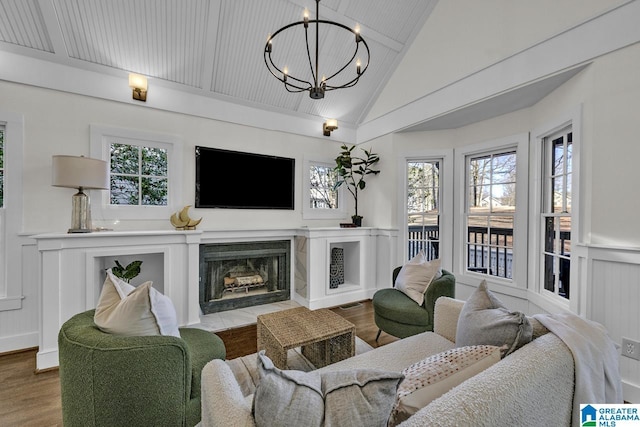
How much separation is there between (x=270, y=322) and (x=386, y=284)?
240 centimetres

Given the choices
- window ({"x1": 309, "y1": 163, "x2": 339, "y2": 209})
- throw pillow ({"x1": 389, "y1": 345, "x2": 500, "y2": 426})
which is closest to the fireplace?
window ({"x1": 309, "y1": 163, "x2": 339, "y2": 209})

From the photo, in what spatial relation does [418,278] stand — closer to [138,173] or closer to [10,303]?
[138,173]

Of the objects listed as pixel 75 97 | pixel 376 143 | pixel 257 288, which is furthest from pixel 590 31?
pixel 75 97

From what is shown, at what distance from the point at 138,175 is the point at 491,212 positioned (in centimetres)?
418

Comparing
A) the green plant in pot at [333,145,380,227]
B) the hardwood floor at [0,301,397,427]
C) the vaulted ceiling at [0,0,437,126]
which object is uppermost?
the vaulted ceiling at [0,0,437,126]

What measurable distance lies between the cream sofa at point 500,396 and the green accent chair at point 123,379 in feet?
1.45

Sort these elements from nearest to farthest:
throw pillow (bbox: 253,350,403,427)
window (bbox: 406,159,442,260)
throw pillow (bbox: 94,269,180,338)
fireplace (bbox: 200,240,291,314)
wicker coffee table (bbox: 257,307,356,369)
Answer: throw pillow (bbox: 253,350,403,427)
throw pillow (bbox: 94,269,180,338)
wicker coffee table (bbox: 257,307,356,369)
fireplace (bbox: 200,240,291,314)
window (bbox: 406,159,442,260)

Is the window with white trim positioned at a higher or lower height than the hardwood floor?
higher

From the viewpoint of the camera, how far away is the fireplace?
329 cm

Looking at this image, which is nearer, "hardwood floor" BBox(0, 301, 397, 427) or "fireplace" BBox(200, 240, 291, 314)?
"hardwood floor" BBox(0, 301, 397, 427)

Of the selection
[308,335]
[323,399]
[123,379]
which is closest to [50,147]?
[123,379]

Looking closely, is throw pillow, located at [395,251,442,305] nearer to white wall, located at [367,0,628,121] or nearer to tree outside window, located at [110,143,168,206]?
white wall, located at [367,0,628,121]

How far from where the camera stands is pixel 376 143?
13.6 feet

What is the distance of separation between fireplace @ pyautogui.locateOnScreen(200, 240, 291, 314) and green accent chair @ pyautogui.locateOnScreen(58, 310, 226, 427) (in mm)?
1975
